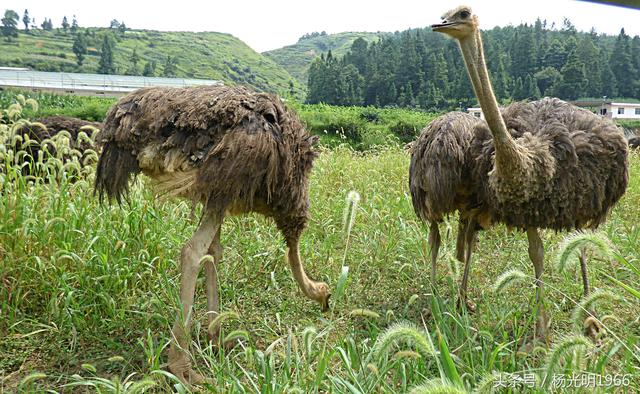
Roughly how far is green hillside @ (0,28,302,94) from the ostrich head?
49192 millimetres

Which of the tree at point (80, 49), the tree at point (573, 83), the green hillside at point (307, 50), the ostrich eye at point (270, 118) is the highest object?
the green hillside at point (307, 50)

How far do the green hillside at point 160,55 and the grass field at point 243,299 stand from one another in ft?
157

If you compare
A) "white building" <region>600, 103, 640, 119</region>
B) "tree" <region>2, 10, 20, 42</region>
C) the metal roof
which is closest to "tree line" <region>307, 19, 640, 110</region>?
"white building" <region>600, 103, 640, 119</region>

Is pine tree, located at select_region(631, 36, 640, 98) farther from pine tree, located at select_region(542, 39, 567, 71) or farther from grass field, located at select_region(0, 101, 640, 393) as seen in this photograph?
grass field, located at select_region(0, 101, 640, 393)

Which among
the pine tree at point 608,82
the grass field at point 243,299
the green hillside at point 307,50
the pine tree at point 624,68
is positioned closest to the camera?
the grass field at point 243,299

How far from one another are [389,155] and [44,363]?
552cm

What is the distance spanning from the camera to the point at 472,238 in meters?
3.54

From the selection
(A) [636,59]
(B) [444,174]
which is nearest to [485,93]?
(B) [444,174]

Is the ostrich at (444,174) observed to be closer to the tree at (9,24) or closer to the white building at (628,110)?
the white building at (628,110)

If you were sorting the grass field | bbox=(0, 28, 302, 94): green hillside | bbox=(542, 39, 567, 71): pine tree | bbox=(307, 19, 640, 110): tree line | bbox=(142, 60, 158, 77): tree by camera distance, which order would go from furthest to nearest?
bbox=(0, 28, 302, 94): green hillside < bbox=(142, 60, 158, 77): tree < bbox=(542, 39, 567, 71): pine tree < bbox=(307, 19, 640, 110): tree line < the grass field

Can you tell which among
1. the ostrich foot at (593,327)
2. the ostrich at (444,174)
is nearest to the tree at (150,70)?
the ostrich at (444,174)

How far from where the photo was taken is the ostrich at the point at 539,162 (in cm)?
276

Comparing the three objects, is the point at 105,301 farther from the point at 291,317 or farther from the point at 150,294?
the point at 291,317

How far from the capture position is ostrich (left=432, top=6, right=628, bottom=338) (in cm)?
276
